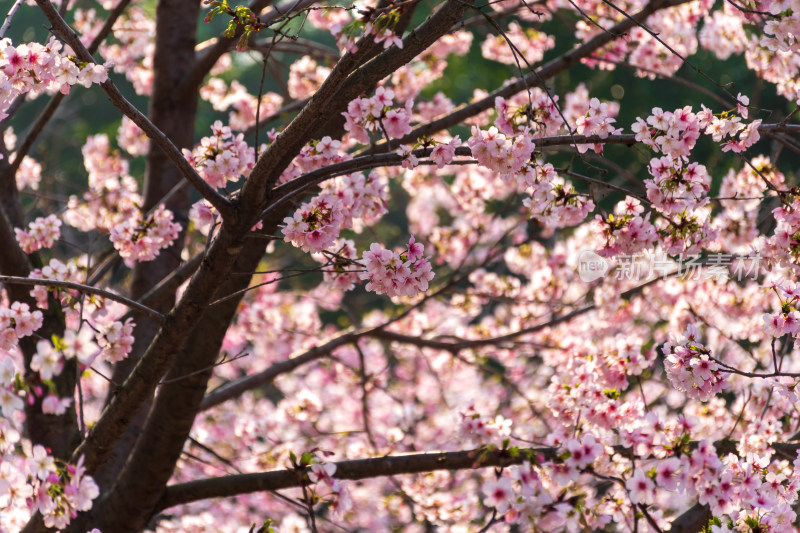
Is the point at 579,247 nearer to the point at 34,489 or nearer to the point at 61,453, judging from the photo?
the point at 61,453

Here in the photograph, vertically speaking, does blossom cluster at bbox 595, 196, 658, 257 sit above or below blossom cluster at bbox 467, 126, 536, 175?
above

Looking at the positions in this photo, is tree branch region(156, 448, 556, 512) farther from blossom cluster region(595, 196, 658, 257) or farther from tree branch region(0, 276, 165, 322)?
tree branch region(0, 276, 165, 322)

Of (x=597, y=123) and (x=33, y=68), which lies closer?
(x=33, y=68)

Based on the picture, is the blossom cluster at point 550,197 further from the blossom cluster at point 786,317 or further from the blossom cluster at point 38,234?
the blossom cluster at point 38,234

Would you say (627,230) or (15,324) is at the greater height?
(627,230)

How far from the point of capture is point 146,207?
3809 mm

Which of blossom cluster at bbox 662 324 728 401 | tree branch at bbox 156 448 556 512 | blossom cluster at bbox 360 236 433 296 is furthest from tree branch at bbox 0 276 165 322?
blossom cluster at bbox 662 324 728 401

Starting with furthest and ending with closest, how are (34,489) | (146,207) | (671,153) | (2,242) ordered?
1. (146,207)
2. (2,242)
3. (671,153)
4. (34,489)

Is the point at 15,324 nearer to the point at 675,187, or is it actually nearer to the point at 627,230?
the point at 627,230

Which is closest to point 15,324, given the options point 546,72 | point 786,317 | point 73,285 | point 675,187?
point 73,285

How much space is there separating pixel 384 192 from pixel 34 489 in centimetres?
148

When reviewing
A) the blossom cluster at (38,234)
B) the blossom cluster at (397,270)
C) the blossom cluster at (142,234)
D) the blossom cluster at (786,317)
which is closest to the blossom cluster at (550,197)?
the blossom cluster at (397,270)

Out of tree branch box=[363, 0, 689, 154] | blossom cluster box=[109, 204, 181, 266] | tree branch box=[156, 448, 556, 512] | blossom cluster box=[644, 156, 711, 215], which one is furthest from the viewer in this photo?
tree branch box=[363, 0, 689, 154]

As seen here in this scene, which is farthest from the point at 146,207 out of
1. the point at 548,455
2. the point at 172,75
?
the point at 548,455
